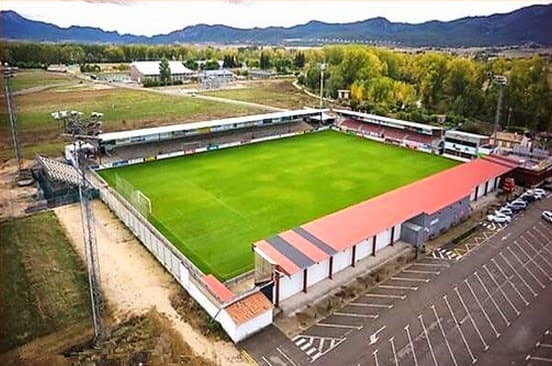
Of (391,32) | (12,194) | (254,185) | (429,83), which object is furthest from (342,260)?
(391,32)

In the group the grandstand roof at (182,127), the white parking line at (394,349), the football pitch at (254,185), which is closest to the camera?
the white parking line at (394,349)

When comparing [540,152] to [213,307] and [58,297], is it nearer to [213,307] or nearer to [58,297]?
[213,307]

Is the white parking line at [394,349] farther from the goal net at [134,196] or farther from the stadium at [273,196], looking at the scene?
the goal net at [134,196]

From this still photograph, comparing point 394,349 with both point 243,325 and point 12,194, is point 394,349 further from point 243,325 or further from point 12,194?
point 12,194

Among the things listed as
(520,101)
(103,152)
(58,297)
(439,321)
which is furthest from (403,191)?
(520,101)

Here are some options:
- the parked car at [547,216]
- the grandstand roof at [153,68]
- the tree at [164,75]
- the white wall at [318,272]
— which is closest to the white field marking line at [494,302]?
the white wall at [318,272]

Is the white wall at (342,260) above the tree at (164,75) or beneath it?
beneath
